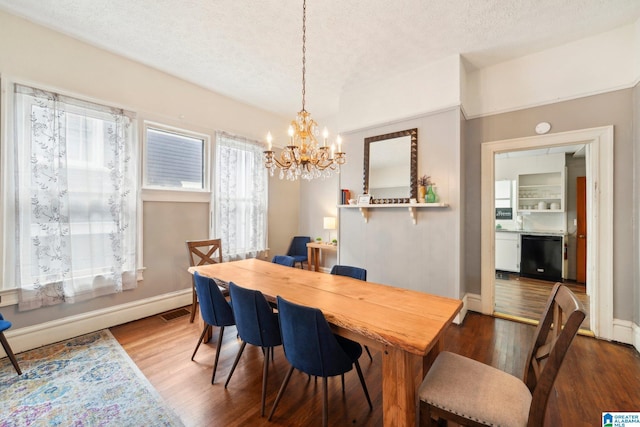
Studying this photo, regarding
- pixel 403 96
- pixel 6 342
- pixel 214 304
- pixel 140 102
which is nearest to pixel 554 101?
pixel 403 96

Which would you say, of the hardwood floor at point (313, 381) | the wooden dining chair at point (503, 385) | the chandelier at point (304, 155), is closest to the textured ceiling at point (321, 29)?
the chandelier at point (304, 155)

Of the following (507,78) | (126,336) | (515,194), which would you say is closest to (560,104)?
(507,78)

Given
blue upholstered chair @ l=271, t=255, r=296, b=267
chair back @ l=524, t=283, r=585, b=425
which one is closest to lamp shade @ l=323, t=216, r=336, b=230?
blue upholstered chair @ l=271, t=255, r=296, b=267

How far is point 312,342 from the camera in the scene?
4.58 feet

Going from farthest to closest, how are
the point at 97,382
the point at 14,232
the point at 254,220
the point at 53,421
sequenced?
the point at 254,220 → the point at 14,232 → the point at 97,382 → the point at 53,421

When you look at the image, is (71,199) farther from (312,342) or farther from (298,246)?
(298,246)

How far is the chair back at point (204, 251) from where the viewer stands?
3.24m

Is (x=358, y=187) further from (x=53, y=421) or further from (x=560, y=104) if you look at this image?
(x=53, y=421)

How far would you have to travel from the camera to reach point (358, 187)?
379 cm

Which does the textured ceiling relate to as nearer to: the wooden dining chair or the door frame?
the door frame

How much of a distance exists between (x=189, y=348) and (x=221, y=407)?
0.97m

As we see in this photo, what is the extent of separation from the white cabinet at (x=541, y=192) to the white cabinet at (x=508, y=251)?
653 millimetres

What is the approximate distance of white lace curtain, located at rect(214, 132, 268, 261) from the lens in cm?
389

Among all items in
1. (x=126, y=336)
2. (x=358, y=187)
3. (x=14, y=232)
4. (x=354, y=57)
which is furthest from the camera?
(x=358, y=187)
